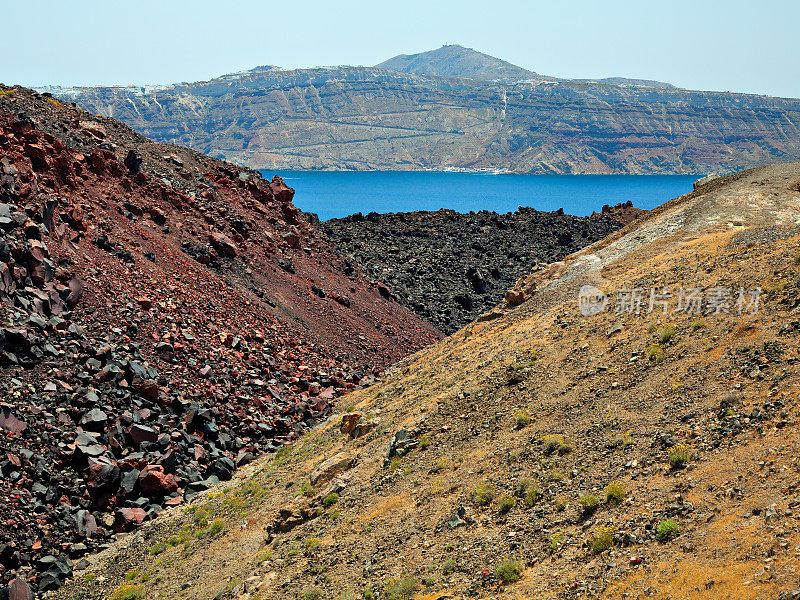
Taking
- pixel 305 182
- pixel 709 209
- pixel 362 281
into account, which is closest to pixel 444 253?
pixel 362 281

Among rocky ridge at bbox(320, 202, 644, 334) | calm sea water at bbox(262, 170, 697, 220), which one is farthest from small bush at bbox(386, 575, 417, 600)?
calm sea water at bbox(262, 170, 697, 220)

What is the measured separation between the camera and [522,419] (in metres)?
13.9

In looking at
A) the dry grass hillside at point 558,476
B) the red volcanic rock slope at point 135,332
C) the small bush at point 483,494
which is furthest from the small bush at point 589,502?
the red volcanic rock slope at point 135,332

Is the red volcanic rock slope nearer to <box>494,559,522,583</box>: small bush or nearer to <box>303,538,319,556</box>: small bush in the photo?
<box>303,538,319,556</box>: small bush

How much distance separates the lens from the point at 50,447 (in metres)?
17.4

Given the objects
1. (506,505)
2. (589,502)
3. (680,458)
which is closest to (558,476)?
(506,505)

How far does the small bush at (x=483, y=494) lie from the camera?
1183cm

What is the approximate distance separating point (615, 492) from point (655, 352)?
4883 mm

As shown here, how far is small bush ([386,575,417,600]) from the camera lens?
10.3m

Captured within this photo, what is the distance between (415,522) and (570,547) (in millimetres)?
3433

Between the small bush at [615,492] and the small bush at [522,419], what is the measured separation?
11.5 feet

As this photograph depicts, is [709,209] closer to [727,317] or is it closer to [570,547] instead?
[727,317]

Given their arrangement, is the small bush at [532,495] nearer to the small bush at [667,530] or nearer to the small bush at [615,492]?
the small bush at [615,492]

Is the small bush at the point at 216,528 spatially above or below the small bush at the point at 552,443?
below
